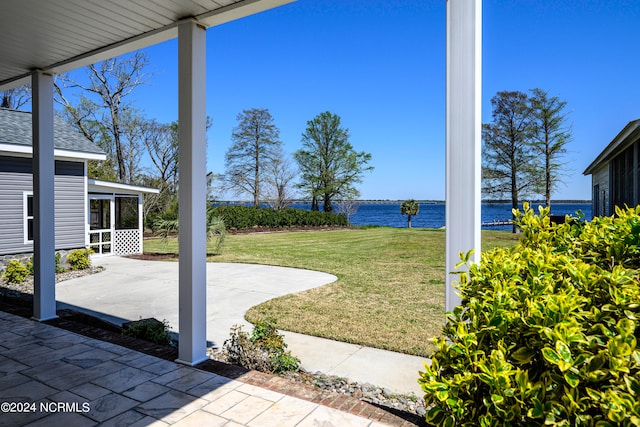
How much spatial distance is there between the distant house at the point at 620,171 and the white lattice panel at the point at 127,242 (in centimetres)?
1206

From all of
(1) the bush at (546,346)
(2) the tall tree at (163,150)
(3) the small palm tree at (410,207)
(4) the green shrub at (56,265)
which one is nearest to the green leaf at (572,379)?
(1) the bush at (546,346)

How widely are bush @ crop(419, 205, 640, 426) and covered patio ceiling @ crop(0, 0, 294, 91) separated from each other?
235cm

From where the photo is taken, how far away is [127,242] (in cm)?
1196

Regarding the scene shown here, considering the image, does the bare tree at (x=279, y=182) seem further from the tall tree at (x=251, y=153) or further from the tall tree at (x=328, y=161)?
the tall tree at (x=328, y=161)

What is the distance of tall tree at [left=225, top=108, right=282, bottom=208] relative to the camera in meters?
24.3

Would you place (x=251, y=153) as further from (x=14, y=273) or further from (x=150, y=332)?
(x=150, y=332)

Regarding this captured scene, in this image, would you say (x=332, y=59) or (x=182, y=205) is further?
(x=332, y=59)

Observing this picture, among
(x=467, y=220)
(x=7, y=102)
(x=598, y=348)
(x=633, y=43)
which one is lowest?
(x=598, y=348)

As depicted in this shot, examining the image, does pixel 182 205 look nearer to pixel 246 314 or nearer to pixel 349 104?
pixel 246 314

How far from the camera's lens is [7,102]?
16047mm

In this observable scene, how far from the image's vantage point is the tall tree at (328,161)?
2686cm

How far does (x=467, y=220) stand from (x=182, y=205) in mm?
2100

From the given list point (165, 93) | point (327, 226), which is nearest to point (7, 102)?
point (165, 93)

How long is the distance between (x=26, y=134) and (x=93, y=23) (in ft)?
25.0
